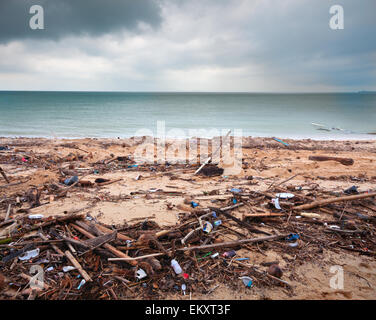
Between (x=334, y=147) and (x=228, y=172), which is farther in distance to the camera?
(x=334, y=147)

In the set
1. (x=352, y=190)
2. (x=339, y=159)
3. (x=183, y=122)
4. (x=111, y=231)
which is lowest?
(x=111, y=231)

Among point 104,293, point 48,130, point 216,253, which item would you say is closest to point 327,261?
point 216,253

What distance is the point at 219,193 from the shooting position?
19.1 feet

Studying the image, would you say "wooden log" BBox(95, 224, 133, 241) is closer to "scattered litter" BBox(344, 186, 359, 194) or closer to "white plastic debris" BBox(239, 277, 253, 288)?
"white plastic debris" BBox(239, 277, 253, 288)

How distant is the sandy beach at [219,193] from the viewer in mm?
2963

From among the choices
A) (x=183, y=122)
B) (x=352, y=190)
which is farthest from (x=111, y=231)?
(x=183, y=122)

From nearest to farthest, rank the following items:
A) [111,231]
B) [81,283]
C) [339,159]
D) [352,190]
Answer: [81,283]
[111,231]
[352,190]
[339,159]

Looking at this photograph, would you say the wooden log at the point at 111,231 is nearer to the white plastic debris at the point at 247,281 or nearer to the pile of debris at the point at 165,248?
the pile of debris at the point at 165,248

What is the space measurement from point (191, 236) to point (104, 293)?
5.12ft

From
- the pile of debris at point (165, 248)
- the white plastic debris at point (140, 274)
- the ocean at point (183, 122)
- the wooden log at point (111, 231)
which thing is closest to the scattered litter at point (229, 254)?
the pile of debris at point (165, 248)

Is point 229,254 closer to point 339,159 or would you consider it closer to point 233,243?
point 233,243

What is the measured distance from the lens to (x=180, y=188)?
6.38 meters

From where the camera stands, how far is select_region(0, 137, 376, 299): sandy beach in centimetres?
296
